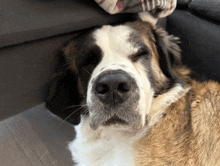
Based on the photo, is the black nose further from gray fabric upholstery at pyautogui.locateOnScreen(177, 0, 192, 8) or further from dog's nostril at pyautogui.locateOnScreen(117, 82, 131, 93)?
gray fabric upholstery at pyautogui.locateOnScreen(177, 0, 192, 8)

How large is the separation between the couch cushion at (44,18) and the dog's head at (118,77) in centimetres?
9

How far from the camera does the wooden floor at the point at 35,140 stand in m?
1.37

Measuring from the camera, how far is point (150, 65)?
116cm

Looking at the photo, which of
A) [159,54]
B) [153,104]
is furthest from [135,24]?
[153,104]

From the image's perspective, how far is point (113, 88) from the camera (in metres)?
0.87

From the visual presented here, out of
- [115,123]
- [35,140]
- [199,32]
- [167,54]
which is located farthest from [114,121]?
[199,32]

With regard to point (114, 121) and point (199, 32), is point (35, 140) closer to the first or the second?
point (114, 121)

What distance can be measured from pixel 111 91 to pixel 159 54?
1.78 ft

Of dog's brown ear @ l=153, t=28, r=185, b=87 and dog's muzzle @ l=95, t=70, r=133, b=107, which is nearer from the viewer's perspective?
dog's muzzle @ l=95, t=70, r=133, b=107

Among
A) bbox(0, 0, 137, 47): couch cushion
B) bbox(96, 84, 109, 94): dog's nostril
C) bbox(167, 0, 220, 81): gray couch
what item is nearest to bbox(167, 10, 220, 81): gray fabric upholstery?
A: bbox(167, 0, 220, 81): gray couch

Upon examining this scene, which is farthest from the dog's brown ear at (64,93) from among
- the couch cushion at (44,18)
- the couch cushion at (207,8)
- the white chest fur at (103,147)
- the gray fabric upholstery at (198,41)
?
the couch cushion at (207,8)

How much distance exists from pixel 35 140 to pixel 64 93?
488 millimetres

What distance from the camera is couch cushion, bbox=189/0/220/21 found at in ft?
4.37

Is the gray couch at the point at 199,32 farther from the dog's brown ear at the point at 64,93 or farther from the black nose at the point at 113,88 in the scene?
the dog's brown ear at the point at 64,93
